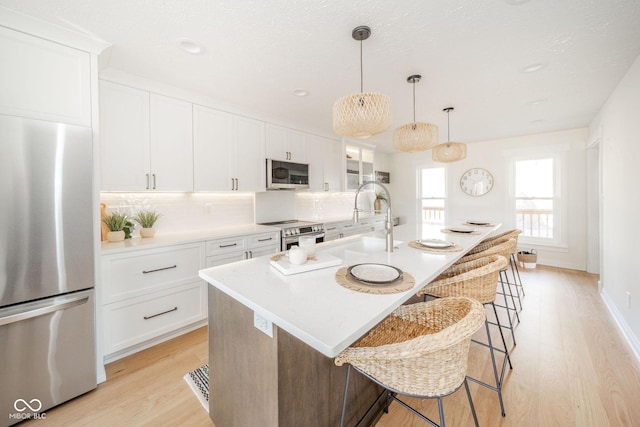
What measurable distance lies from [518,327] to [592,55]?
2.43 m

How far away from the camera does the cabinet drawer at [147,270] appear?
201cm

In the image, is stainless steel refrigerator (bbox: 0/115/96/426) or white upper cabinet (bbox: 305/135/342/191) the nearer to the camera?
stainless steel refrigerator (bbox: 0/115/96/426)

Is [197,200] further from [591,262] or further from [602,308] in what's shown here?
[591,262]

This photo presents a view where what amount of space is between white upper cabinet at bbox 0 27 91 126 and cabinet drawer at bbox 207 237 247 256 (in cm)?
136

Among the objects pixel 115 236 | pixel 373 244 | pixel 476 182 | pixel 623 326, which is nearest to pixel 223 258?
pixel 115 236

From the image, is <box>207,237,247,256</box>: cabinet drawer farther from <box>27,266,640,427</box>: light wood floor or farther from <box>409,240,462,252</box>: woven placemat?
<box>409,240,462,252</box>: woven placemat

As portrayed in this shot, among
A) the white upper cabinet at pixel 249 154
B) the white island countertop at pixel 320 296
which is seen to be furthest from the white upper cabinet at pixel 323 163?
the white island countertop at pixel 320 296

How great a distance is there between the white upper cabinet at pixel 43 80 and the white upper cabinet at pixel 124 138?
52cm

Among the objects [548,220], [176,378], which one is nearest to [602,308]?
[548,220]

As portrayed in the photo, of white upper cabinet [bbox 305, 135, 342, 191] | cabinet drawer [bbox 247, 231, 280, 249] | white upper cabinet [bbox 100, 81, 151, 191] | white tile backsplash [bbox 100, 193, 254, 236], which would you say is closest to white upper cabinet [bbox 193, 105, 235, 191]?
white tile backsplash [bbox 100, 193, 254, 236]

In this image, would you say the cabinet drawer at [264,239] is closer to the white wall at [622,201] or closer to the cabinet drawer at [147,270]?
the cabinet drawer at [147,270]

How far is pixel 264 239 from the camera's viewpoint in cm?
308

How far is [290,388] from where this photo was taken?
3.23 feet

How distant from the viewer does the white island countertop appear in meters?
0.78
